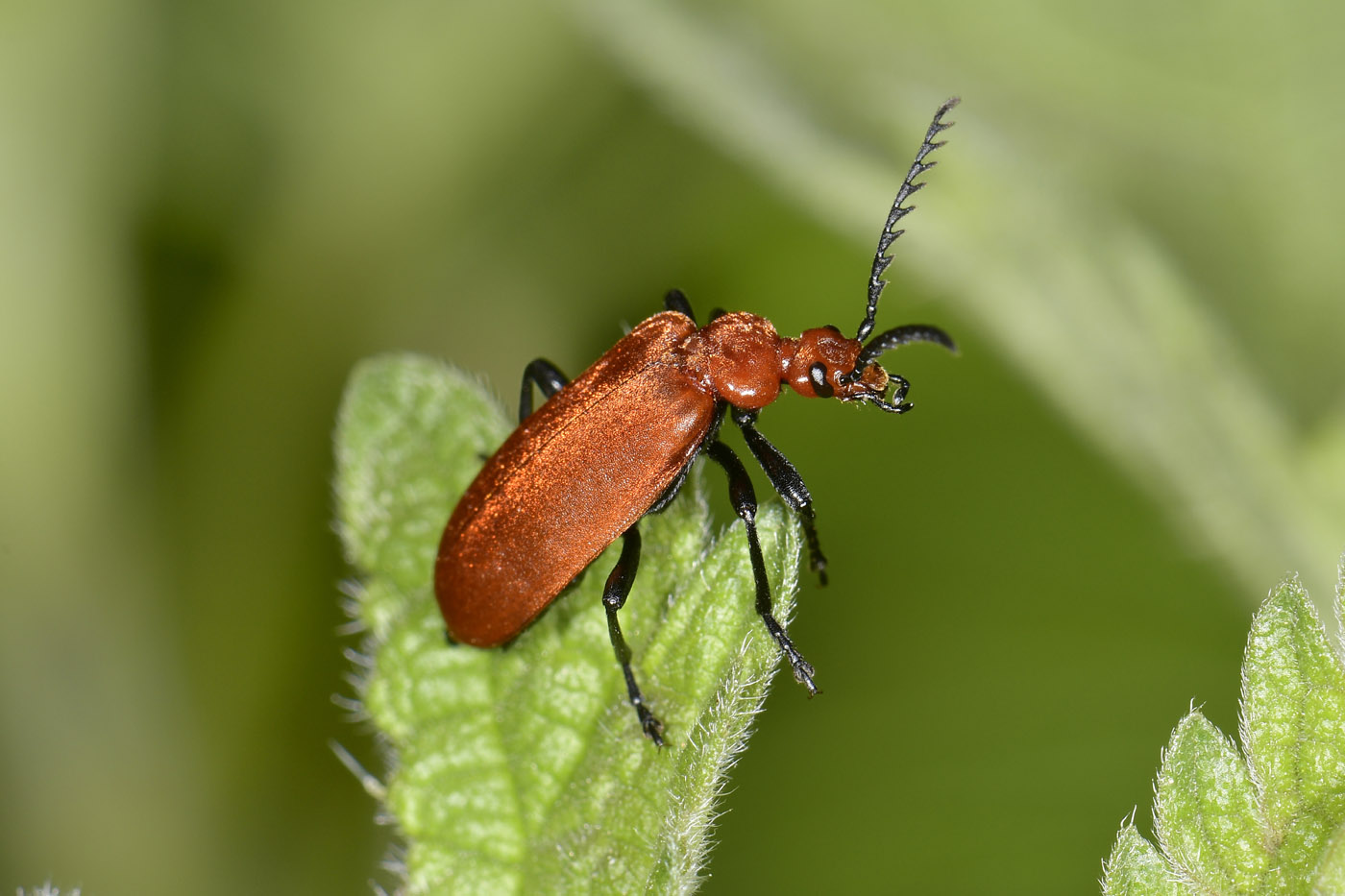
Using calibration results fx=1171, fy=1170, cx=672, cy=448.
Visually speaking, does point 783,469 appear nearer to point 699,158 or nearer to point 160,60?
point 699,158

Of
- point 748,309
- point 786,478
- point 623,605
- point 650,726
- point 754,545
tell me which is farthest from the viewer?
point 748,309

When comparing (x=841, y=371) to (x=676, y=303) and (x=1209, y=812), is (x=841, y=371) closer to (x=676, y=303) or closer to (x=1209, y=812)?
(x=676, y=303)

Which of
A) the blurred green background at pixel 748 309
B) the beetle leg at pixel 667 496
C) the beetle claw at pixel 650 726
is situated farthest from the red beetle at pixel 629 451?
the blurred green background at pixel 748 309

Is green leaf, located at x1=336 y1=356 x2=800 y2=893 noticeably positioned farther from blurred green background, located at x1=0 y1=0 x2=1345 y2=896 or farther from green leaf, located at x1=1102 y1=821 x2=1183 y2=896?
blurred green background, located at x1=0 y1=0 x2=1345 y2=896

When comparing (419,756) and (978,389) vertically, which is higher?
(978,389)

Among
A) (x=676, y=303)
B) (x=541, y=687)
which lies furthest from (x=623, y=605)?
(x=676, y=303)

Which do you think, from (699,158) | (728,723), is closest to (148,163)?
(699,158)

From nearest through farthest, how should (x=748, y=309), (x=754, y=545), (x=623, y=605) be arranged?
(x=754, y=545) < (x=623, y=605) < (x=748, y=309)
